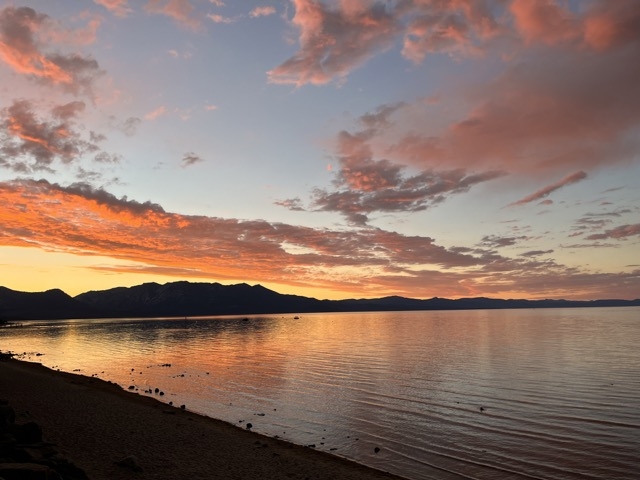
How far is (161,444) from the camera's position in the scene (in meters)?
24.8

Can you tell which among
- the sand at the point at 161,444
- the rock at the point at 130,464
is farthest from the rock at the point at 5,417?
the rock at the point at 130,464

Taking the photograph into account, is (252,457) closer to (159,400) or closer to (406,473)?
(406,473)

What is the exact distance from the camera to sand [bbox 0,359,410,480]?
20.8 metres

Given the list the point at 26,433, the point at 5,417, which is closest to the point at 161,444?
the point at 26,433

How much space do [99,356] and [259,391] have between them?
5613 cm

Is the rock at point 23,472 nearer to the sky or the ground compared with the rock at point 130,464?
nearer to the sky

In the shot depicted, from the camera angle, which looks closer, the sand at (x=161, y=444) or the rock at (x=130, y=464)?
the rock at (x=130, y=464)

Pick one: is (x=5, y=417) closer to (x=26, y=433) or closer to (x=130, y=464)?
(x=26, y=433)

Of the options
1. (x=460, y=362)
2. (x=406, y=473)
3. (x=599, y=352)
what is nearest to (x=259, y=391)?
(x=406, y=473)

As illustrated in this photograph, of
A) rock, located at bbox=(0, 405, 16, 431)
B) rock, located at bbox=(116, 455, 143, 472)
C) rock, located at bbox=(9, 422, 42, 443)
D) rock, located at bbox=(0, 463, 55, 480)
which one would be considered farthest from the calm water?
rock, located at bbox=(0, 463, 55, 480)

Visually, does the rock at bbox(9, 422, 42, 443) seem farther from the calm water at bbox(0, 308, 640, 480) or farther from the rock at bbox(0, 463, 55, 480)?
the calm water at bbox(0, 308, 640, 480)

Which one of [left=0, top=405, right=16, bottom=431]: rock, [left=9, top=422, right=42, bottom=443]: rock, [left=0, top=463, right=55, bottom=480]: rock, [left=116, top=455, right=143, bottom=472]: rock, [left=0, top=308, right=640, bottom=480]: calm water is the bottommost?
[left=0, top=308, right=640, bottom=480]: calm water

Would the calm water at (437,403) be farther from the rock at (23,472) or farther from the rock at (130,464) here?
the rock at (23,472)

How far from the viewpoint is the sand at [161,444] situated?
68.2 ft
